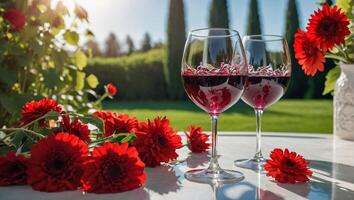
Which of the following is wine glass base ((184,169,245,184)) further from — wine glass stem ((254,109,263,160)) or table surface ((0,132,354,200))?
wine glass stem ((254,109,263,160))

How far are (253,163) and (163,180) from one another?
271mm

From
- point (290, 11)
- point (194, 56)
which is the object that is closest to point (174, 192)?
point (194, 56)

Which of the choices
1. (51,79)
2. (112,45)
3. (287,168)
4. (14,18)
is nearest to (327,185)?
(287,168)

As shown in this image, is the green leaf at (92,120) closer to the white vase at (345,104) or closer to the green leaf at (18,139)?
the green leaf at (18,139)

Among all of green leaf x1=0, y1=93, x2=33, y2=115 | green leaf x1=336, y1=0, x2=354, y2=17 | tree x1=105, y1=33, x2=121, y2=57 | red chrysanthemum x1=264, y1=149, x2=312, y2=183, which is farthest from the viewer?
tree x1=105, y1=33, x2=121, y2=57

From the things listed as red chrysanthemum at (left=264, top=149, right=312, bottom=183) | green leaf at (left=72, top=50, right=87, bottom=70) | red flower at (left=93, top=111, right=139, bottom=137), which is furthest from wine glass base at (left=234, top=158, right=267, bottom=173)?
green leaf at (left=72, top=50, right=87, bottom=70)

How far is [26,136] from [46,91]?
7.78ft

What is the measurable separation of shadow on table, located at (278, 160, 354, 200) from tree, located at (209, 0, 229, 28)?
13775 millimetres

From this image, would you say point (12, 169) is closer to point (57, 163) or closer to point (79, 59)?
point (57, 163)

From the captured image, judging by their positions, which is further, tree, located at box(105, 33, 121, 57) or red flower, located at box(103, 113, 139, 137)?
tree, located at box(105, 33, 121, 57)

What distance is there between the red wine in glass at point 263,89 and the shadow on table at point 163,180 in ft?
0.92

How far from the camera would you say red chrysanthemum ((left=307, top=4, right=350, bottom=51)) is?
126cm

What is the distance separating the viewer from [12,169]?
2.88 feet

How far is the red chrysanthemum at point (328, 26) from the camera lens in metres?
1.26
